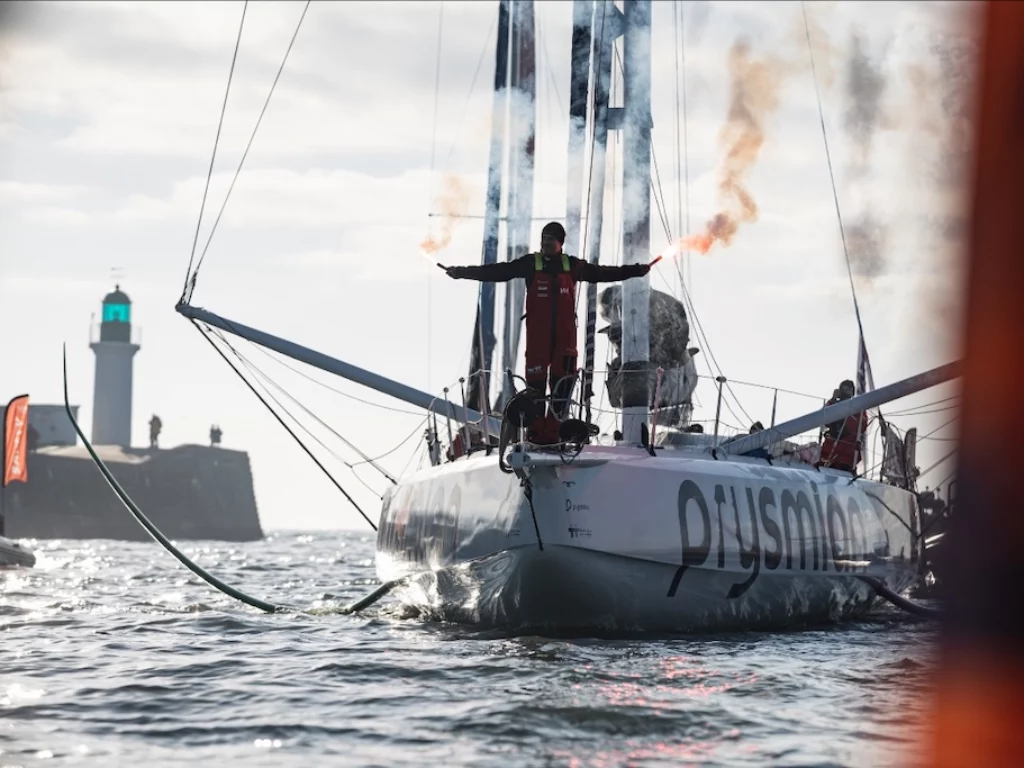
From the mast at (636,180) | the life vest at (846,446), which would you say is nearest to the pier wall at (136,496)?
the life vest at (846,446)

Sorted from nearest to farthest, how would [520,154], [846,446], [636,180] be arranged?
[636,180]
[846,446]
[520,154]

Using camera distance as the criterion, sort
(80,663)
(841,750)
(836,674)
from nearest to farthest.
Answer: (841,750) → (836,674) → (80,663)

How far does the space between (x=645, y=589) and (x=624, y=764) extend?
5.39 metres

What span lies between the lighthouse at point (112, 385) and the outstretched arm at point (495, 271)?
220ft

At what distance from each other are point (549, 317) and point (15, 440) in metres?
21.8

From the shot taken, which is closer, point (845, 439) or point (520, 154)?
point (845, 439)

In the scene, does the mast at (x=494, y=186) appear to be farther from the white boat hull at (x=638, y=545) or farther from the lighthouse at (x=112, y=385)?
the lighthouse at (x=112, y=385)

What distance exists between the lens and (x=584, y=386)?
13.7 m

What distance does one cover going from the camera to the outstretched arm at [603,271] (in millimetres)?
13602

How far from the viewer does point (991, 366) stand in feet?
26.8

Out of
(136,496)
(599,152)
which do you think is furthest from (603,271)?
(136,496)

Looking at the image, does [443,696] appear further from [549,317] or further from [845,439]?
[845,439]

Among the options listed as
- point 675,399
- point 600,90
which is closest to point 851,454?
point 675,399

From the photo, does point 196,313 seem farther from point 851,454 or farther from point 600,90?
point 851,454
